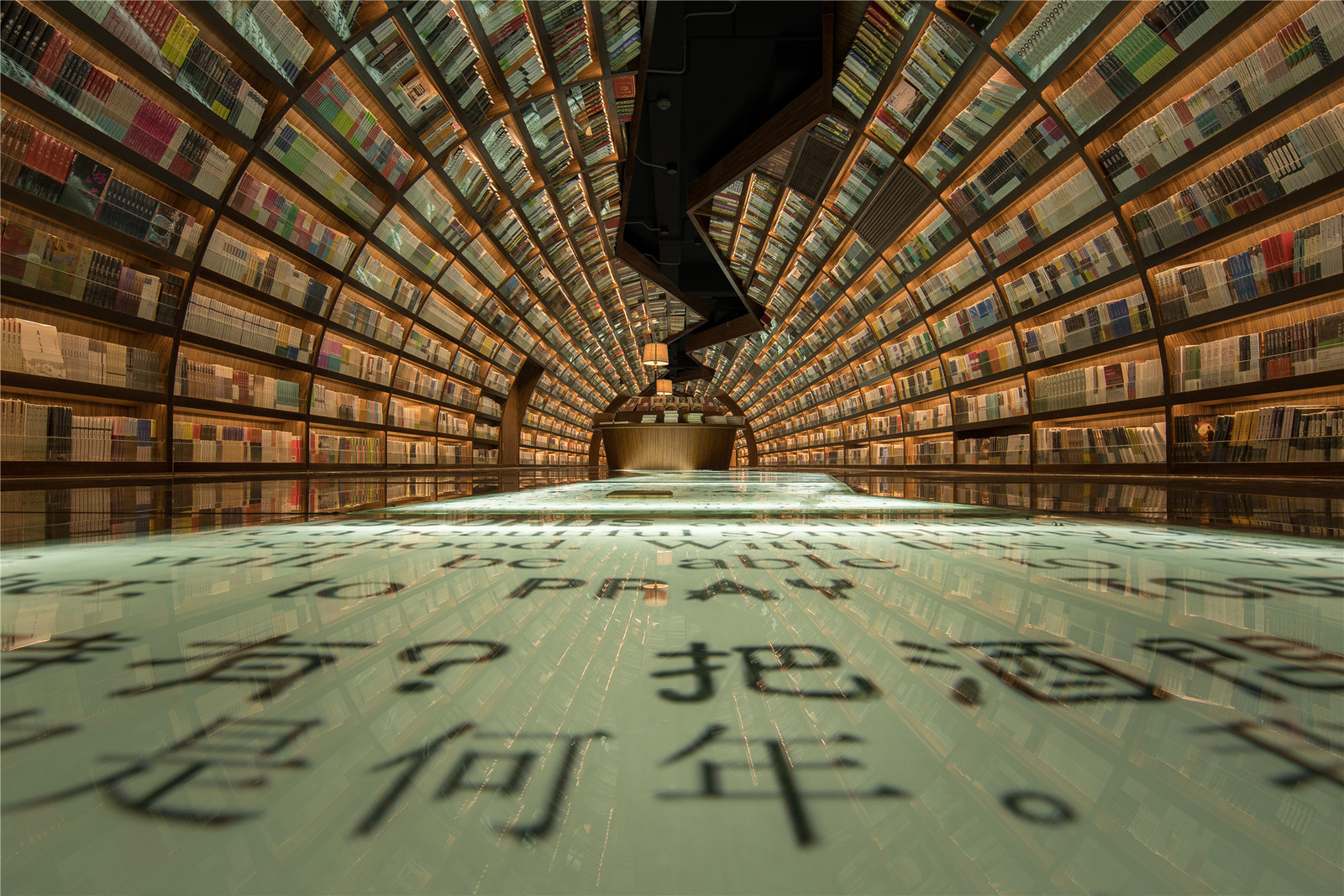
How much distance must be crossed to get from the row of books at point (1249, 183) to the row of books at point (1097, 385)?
0.83 metres

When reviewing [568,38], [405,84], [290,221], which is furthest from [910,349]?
[290,221]

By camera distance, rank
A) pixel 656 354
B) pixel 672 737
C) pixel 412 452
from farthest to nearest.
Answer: pixel 656 354, pixel 412 452, pixel 672 737

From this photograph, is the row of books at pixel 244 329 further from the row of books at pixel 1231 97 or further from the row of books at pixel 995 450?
the row of books at pixel 995 450

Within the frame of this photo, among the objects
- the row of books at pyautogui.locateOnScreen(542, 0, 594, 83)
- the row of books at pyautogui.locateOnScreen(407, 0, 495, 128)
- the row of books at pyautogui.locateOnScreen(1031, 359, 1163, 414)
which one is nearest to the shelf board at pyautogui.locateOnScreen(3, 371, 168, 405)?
the row of books at pyautogui.locateOnScreen(407, 0, 495, 128)

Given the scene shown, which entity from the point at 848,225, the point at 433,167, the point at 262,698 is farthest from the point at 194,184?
the point at 848,225

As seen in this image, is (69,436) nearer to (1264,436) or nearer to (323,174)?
(323,174)

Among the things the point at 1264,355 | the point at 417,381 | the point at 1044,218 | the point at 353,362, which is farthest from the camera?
the point at 417,381

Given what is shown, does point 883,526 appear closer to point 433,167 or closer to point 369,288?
A: point 433,167

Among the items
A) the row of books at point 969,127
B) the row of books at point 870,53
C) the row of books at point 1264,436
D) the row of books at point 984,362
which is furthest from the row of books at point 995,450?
the row of books at point 870,53

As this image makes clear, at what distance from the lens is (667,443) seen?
7613 millimetres

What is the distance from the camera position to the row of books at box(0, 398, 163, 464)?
279 cm

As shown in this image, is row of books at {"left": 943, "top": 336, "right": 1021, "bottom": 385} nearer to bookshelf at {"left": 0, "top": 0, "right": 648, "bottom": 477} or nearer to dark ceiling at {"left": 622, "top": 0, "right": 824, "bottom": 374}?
dark ceiling at {"left": 622, "top": 0, "right": 824, "bottom": 374}

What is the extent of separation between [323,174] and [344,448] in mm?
2513

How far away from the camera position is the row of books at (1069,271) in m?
3.81
